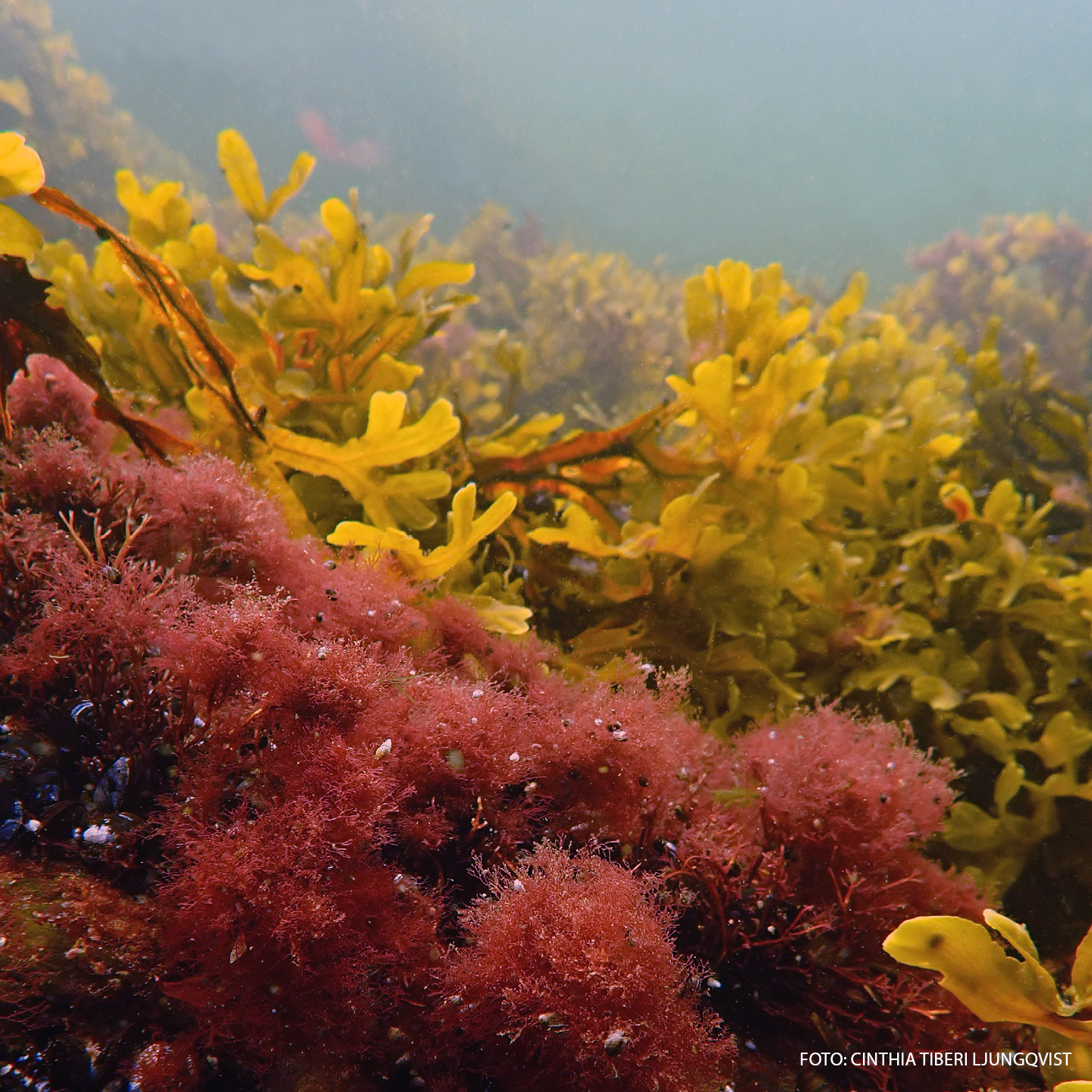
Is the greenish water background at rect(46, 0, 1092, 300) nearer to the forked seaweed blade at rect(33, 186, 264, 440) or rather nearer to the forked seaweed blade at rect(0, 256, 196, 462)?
the forked seaweed blade at rect(33, 186, 264, 440)

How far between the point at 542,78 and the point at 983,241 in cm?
6350

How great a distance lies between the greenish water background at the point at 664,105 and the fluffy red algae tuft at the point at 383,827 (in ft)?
70.3

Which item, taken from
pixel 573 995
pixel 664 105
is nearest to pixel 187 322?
pixel 573 995

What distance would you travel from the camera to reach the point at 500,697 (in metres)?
0.82

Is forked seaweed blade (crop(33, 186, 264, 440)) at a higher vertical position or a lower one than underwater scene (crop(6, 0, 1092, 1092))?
higher

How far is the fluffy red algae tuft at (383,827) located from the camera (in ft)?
1.99

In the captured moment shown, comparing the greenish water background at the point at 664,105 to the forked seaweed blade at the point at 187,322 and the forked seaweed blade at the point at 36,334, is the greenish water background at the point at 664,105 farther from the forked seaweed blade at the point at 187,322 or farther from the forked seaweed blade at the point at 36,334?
the forked seaweed blade at the point at 36,334

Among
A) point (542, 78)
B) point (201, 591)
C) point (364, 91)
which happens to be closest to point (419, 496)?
point (201, 591)

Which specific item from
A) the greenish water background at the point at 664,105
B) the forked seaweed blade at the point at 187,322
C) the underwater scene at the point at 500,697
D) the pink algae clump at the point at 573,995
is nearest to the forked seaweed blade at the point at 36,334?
the underwater scene at the point at 500,697

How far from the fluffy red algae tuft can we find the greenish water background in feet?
70.3

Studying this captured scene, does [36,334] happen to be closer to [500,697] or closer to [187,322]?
[187,322]

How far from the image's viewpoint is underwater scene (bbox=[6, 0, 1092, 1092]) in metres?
0.62

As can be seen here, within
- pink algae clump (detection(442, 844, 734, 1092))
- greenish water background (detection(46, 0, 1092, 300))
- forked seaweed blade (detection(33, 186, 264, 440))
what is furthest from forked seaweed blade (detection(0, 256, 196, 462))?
greenish water background (detection(46, 0, 1092, 300))

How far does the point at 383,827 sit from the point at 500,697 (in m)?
0.22
